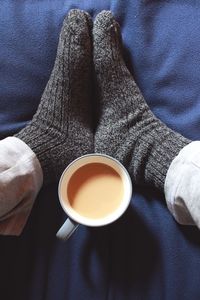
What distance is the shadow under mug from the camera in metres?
0.60

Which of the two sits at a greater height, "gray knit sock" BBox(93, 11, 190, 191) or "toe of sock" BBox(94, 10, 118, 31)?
"toe of sock" BBox(94, 10, 118, 31)

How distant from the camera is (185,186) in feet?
2.02

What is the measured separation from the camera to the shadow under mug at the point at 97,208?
1.97ft

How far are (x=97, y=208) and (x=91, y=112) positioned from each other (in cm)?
24

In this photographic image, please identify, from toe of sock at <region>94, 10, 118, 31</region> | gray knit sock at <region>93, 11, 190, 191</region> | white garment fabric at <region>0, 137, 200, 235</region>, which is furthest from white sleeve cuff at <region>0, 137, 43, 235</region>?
toe of sock at <region>94, 10, 118, 31</region>

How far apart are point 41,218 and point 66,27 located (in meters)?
0.35

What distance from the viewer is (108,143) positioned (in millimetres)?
737

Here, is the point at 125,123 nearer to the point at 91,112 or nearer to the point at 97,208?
the point at 91,112

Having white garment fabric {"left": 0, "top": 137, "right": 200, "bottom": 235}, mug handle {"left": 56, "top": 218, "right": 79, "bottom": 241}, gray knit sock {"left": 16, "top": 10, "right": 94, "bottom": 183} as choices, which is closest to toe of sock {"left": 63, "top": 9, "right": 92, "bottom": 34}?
gray knit sock {"left": 16, "top": 10, "right": 94, "bottom": 183}

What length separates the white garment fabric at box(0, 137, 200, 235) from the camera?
2.00ft

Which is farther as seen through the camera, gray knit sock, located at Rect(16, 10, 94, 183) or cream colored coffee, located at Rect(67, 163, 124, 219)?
gray knit sock, located at Rect(16, 10, 94, 183)

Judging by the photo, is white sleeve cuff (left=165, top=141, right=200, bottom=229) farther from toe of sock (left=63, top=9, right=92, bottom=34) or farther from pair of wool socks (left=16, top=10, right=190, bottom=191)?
toe of sock (left=63, top=9, right=92, bottom=34)

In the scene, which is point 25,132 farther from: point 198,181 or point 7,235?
point 198,181

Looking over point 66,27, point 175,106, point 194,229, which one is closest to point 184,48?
point 175,106
